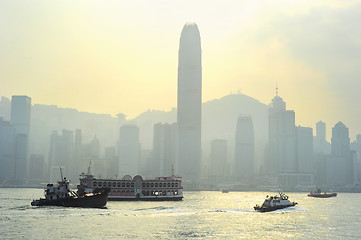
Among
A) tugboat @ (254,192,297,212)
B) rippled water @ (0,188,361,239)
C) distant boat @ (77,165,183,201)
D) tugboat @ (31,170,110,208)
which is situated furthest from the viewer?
distant boat @ (77,165,183,201)

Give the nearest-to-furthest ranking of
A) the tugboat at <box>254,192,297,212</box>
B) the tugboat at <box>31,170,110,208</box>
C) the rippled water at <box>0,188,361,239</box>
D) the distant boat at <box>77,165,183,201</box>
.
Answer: the rippled water at <box>0,188,361,239</box> < the tugboat at <box>254,192,297,212</box> < the tugboat at <box>31,170,110,208</box> < the distant boat at <box>77,165,183,201</box>

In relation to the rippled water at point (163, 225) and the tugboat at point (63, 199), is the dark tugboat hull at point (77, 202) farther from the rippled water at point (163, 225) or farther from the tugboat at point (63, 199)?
the rippled water at point (163, 225)

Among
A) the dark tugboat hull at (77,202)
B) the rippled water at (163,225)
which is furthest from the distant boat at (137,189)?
the rippled water at (163,225)

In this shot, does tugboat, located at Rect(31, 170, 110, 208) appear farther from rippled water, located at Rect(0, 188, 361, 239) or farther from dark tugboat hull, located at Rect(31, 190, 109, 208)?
rippled water, located at Rect(0, 188, 361, 239)

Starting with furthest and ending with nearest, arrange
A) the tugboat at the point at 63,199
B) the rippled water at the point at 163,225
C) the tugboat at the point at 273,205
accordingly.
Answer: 1. the tugboat at the point at 63,199
2. the tugboat at the point at 273,205
3. the rippled water at the point at 163,225

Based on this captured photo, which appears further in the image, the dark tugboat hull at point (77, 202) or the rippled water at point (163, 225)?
the dark tugboat hull at point (77, 202)

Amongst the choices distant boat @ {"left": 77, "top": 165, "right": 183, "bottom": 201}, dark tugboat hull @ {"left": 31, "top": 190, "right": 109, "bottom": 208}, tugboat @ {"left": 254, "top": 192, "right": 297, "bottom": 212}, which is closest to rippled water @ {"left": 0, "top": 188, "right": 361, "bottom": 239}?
tugboat @ {"left": 254, "top": 192, "right": 297, "bottom": 212}

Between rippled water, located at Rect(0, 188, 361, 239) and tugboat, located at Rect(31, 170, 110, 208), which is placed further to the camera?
tugboat, located at Rect(31, 170, 110, 208)

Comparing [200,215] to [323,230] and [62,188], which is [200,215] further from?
[62,188]

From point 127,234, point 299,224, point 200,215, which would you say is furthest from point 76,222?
point 299,224

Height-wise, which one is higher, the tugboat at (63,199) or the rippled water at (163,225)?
the tugboat at (63,199)

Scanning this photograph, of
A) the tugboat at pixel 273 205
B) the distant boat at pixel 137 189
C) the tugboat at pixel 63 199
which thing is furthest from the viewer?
the distant boat at pixel 137 189
